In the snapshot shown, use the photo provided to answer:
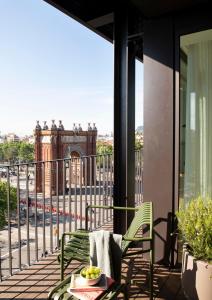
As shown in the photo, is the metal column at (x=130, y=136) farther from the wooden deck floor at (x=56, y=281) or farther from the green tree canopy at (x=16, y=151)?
the green tree canopy at (x=16, y=151)

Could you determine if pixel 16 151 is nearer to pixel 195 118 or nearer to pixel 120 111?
pixel 120 111

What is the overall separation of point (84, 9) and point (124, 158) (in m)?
1.77

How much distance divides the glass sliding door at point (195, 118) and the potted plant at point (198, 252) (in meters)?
0.74

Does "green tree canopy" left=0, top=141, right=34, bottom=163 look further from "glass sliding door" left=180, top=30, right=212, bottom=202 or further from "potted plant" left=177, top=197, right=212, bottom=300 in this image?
"potted plant" left=177, top=197, right=212, bottom=300

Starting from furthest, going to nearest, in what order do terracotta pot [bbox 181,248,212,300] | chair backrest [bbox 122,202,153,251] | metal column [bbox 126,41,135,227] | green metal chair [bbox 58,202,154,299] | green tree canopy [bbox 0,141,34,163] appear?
green tree canopy [bbox 0,141,34,163], metal column [bbox 126,41,135,227], chair backrest [bbox 122,202,153,251], green metal chair [bbox 58,202,154,299], terracotta pot [bbox 181,248,212,300]

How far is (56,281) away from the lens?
3.00 meters

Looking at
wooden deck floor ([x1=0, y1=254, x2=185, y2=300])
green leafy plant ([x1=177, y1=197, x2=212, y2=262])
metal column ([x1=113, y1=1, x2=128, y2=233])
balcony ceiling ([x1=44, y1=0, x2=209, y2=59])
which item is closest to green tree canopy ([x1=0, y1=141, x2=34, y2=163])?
balcony ceiling ([x1=44, y1=0, x2=209, y2=59])

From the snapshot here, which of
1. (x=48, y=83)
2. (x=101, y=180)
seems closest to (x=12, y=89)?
(x=48, y=83)

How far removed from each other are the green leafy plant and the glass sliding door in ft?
2.37

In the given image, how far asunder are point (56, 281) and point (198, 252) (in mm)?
1405

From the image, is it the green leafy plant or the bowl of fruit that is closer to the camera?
the bowl of fruit

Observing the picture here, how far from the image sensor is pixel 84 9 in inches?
138

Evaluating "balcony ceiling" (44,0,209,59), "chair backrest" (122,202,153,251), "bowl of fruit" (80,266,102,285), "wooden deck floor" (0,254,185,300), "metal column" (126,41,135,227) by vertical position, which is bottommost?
"wooden deck floor" (0,254,185,300)

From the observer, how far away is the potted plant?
7.84ft
